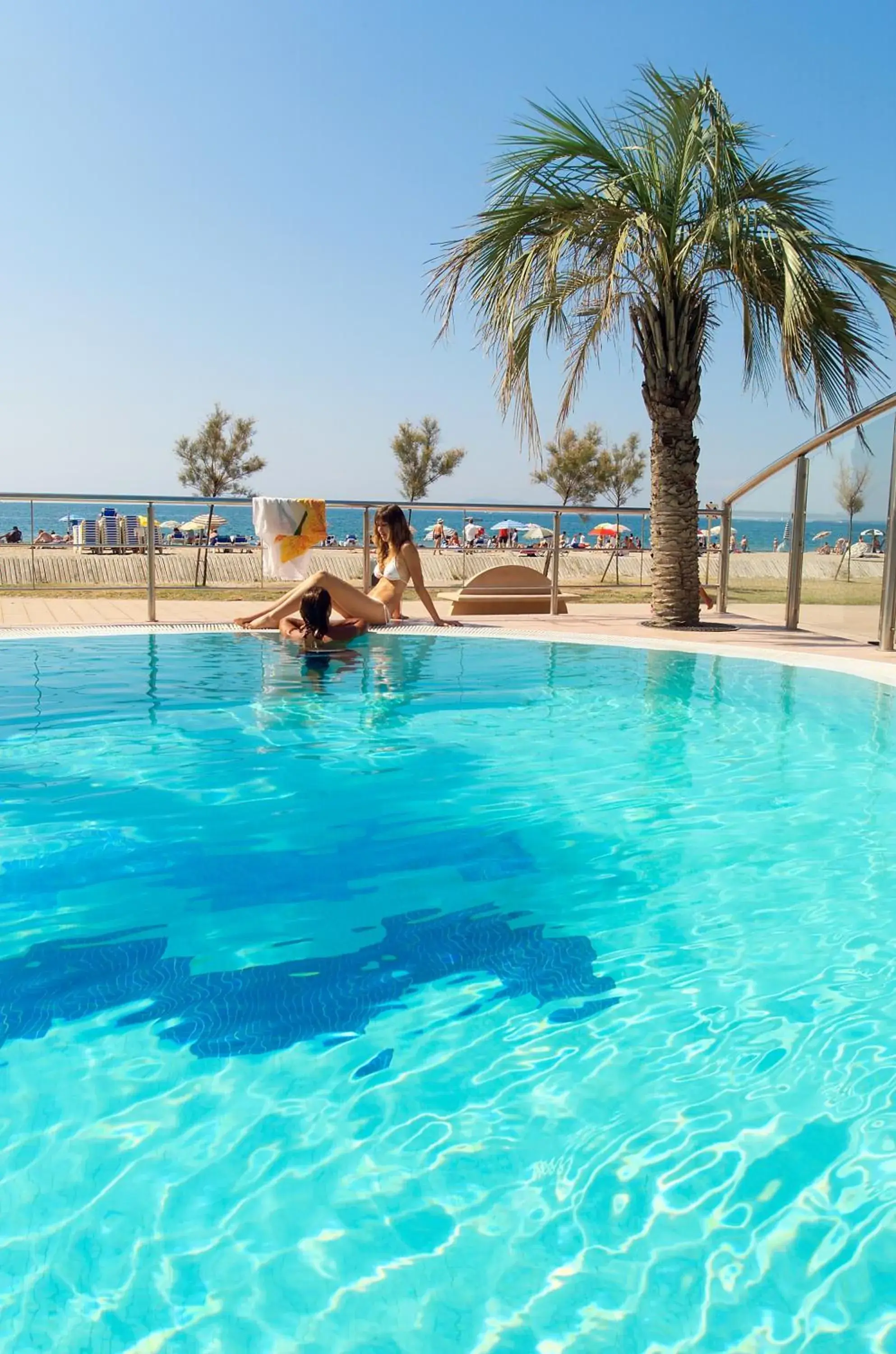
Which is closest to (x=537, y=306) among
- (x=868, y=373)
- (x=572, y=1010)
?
(x=868, y=373)

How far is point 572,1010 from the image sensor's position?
270cm

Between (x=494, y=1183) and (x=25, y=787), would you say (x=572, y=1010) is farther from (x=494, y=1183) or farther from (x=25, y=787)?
(x=25, y=787)

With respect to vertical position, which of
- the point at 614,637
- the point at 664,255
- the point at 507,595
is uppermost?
the point at 664,255

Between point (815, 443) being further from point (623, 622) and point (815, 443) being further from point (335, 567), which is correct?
point (335, 567)

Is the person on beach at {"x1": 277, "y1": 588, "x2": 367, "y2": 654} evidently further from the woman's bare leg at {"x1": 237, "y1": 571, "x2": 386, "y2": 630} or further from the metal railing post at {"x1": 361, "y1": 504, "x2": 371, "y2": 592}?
the metal railing post at {"x1": 361, "y1": 504, "x2": 371, "y2": 592}

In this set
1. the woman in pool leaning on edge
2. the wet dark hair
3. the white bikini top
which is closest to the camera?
the wet dark hair

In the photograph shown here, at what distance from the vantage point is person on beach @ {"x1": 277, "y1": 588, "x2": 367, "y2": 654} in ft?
29.0

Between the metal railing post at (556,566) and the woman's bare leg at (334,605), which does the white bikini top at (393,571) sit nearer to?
the woman's bare leg at (334,605)

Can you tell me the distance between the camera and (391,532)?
995 centimetres

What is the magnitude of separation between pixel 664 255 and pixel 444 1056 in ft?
30.8

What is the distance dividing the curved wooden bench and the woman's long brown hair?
1.48 m

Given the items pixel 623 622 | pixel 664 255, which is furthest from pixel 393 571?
pixel 664 255

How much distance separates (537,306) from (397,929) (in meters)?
8.29

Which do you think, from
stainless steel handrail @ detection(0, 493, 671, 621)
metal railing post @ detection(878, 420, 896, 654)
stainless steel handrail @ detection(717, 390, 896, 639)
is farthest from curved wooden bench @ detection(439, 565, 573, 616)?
metal railing post @ detection(878, 420, 896, 654)
